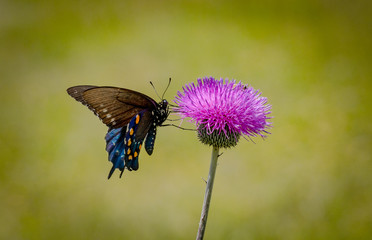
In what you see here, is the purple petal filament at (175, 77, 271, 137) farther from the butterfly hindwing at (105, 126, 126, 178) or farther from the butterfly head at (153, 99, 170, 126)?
the butterfly hindwing at (105, 126, 126, 178)

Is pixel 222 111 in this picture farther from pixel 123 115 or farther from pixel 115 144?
pixel 115 144

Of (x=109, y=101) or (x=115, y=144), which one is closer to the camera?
(x=109, y=101)

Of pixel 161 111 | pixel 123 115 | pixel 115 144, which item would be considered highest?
pixel 161 111

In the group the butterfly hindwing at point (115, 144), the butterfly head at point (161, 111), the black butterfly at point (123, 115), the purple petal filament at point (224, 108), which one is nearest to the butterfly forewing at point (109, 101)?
the black butterfly at point (123, 115)

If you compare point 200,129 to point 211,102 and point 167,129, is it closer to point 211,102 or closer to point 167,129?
point 211,102

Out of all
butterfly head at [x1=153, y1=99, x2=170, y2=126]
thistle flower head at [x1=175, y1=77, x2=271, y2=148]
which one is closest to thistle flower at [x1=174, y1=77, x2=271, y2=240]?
thistle flower head at [x1=175, y1=77, x2=271, y2=148]

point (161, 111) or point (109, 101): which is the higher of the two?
point (161, 111)

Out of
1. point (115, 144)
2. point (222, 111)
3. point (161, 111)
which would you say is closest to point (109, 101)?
point (115, 144)

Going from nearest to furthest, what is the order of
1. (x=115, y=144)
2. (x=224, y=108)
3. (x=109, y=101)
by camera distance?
1. (x=224, y=108)
2. (x=109, y=101)
3. (x=115, y=144)
